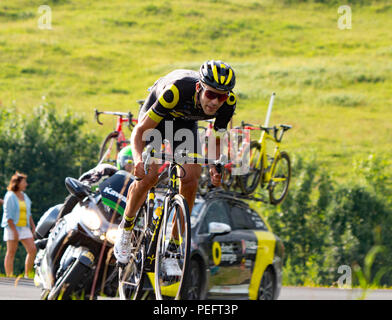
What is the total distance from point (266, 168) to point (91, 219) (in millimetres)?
6731

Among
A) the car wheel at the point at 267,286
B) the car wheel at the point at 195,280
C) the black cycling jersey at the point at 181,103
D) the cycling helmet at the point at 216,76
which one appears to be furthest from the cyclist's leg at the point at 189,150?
the car wheel at the point at 267,286

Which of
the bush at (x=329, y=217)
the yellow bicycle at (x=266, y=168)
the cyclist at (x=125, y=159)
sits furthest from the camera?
the bush at (x=329, y=217)

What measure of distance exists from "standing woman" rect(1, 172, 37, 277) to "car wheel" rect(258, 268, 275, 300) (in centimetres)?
411

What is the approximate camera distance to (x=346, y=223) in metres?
45.3

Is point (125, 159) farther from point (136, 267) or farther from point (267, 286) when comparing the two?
point (267, 286)

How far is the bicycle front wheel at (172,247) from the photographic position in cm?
635

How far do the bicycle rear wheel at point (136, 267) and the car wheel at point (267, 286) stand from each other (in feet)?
15.5

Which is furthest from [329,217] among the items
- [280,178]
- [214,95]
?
[214,95]

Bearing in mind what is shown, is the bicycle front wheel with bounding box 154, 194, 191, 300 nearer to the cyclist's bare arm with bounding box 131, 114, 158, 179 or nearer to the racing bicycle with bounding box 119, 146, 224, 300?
the racing bicycle with bounding box 119, 146, 224, 300

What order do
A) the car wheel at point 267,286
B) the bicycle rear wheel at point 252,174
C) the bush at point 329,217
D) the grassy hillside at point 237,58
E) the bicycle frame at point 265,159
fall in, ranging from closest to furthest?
the car wheel at point 267,286 → the bicycle rear wheel at point 252,174 → the bicycle frame at point 265,159 → the bush at point 329,217 → the grassy hillside at point 237,58

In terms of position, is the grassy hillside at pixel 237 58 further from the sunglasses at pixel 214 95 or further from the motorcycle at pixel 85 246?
the sunglasses at pixel 214 95

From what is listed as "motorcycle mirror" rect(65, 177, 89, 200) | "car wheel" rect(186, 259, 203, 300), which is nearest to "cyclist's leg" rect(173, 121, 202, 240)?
"motorcycle mirror" rect(65, 177, 89, 200)
